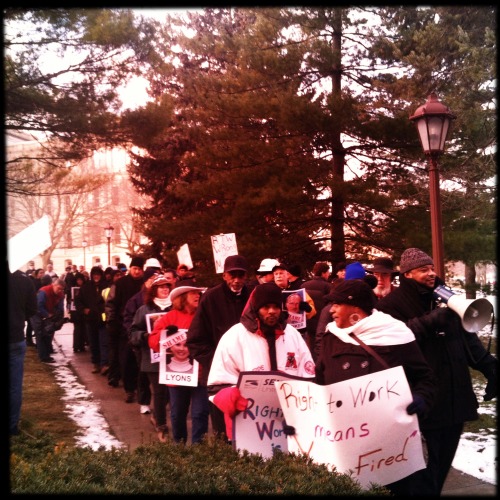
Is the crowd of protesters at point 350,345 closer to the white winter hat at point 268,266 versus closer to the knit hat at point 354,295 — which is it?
the knit hat at point 354,295

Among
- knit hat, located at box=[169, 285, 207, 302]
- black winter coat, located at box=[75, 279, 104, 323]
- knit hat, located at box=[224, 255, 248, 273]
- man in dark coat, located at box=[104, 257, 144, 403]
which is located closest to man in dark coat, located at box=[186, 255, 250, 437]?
knit hat, located at box=[224, 255, 248, 273]

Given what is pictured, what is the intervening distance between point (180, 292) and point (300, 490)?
14.4ft

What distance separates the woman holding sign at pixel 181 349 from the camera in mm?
7320

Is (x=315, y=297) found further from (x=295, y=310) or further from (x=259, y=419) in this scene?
(x=259, y=419)

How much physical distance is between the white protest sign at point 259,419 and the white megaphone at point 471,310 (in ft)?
4.15

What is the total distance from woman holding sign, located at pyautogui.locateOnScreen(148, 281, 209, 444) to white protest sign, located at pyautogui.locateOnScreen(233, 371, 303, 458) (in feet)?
7.67

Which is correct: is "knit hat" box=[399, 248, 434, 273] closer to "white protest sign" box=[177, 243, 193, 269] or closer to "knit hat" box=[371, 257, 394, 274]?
"knit hat" box=[371, 257, 394, 274]

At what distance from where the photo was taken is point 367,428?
13.5ft

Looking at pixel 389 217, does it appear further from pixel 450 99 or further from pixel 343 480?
pixel 343 480

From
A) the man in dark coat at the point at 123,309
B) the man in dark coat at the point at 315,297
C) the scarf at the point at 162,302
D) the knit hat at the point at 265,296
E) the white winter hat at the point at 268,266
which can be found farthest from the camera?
the man in dark coat at the point at 123,309

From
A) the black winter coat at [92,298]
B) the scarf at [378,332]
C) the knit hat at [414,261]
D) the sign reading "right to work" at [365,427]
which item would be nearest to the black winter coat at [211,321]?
the knit hat at [414,261]

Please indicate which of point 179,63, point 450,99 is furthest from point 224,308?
point 179,63

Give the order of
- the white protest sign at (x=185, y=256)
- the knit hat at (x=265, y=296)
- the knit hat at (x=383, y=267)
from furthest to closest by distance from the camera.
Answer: the white protest sign at (x=185, y=256) → the knit hat at (x=383, y=267) → the knit hat at (x=265, y=296)

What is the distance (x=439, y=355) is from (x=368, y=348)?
1.01m
